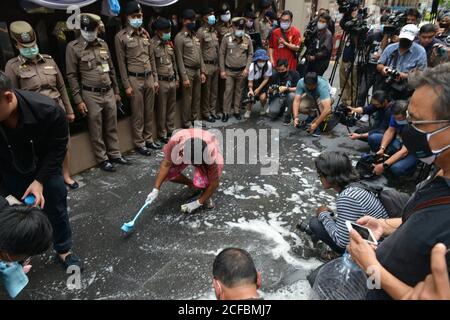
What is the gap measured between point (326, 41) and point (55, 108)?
449 centimetres

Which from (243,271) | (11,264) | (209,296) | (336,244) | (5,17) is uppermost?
(5,17)

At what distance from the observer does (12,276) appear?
1732 mm

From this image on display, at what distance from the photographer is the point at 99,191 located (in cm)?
334

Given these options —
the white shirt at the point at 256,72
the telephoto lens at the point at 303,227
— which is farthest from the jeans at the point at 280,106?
the telephoto lens at the point at 303,227

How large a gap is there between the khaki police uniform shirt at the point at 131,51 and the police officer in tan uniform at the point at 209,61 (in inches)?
48.3

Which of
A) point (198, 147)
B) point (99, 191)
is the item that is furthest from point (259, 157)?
point (99, 191)

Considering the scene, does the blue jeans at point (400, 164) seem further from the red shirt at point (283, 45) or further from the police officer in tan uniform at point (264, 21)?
the police officer in tan uniform at point (264, 21)

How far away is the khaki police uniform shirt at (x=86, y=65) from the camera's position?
3.32 metres

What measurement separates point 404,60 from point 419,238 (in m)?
3.85

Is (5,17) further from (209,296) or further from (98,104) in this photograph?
(209,296)

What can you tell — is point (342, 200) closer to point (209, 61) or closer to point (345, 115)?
point (345, 115)

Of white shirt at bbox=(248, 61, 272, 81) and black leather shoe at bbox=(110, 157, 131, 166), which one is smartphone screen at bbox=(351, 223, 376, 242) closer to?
black leather shoe at bbox=(110, 157, 131, 166)

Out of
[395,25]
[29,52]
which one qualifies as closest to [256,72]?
[395,25]

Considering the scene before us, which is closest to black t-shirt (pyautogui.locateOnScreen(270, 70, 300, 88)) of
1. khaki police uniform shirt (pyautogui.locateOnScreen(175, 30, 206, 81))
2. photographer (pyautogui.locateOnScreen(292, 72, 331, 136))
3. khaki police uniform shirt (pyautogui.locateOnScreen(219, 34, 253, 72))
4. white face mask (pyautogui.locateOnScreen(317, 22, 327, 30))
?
khaki police uniform shirt (pyautogui.locateOnScreen(219, 34, 253, 72))
